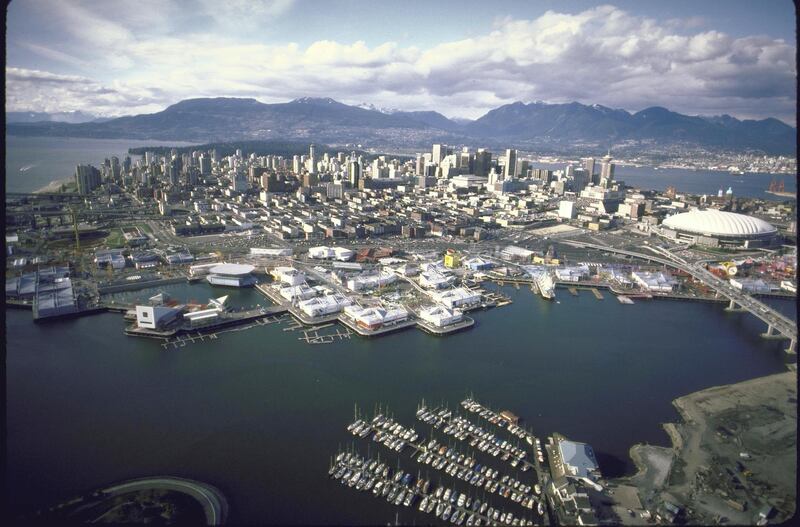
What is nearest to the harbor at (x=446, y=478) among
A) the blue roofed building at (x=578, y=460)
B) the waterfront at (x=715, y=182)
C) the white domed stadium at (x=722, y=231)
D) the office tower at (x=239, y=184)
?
the blue roofed building at (x=578, y=460)

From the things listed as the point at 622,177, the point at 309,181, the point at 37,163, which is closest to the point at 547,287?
the point at 309,181

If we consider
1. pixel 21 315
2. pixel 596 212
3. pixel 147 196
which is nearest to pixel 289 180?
pixel 147 196

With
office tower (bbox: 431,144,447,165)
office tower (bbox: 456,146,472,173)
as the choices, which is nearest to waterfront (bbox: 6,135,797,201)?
office tower (bbox: 456,146,472,173)

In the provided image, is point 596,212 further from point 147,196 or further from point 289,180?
point 147,196

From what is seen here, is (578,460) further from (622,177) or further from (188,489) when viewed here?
(622,177)

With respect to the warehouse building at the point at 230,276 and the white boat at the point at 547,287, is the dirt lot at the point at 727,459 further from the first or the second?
the warehouse building at the point at 230,276

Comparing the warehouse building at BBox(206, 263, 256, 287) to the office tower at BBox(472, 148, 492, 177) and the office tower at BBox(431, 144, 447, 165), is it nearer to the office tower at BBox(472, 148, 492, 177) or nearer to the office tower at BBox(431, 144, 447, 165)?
the office tower at BBox(472, 148, 492, 177)

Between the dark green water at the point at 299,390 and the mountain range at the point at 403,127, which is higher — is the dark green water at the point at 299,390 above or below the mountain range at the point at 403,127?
below
